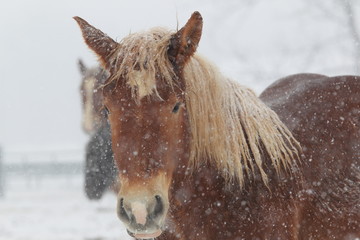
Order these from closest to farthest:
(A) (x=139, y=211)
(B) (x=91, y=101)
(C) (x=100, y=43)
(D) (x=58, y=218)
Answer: (A) (x=139, y=211) → (C) (x=100, y=43) → (B) (x=91, y=101) → (D) (x=58, y=218)

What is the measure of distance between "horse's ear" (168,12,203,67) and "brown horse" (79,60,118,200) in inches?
115

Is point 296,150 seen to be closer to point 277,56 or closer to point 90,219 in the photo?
point 90,219

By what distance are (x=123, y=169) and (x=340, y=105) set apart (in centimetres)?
175

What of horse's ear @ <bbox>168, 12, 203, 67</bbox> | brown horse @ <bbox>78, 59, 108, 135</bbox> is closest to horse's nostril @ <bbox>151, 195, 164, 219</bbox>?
horse's ear @ <bbox>168, 12, 203, 67</bbox>

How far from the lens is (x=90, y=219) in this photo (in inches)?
476

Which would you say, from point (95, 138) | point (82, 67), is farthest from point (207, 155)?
point (82, 67)

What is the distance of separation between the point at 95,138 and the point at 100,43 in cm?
348

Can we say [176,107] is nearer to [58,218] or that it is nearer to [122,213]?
[122,213]

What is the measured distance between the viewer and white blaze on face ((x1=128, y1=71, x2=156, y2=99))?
10.1 feet

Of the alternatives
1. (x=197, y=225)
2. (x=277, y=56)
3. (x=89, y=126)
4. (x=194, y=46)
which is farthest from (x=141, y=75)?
(x=277, y=56)

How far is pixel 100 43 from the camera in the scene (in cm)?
340

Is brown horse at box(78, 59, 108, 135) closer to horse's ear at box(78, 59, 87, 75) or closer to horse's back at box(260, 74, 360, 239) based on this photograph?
horse's ear at box(78, 59, 87, 75)

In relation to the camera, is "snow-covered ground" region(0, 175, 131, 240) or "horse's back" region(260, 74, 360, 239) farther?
"snow-covered ground" region(0, 175, 131, 240)

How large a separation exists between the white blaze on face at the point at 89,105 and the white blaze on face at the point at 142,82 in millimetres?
3350
